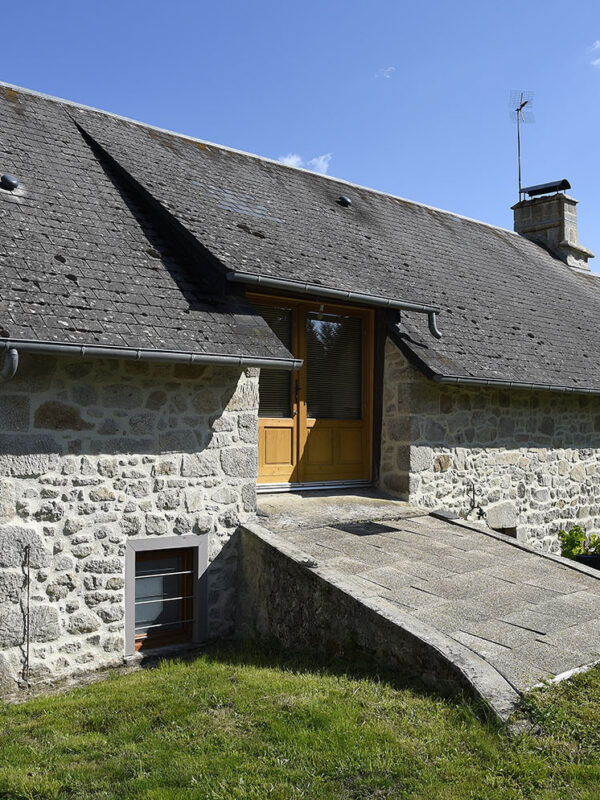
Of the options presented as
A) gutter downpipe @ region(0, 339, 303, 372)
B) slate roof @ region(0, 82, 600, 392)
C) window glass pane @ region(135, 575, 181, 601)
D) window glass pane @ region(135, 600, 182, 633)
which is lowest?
window glass pane @ region(135, 600, 182, 633)

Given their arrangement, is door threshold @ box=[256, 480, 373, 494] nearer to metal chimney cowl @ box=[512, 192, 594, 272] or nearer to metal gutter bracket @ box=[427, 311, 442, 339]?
metal gutter bracket @ box=[427, 311, 442, 339]

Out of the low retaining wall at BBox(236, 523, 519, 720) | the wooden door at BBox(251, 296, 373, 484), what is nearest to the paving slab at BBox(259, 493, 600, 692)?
the low retaining wall at BBox(236, 523, 519, 720)

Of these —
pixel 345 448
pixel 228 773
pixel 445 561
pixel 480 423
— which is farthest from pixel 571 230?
pixel 228 773

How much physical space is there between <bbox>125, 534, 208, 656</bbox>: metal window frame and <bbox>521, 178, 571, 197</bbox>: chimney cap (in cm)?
1311

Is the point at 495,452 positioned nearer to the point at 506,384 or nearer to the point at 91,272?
the point at 506,384

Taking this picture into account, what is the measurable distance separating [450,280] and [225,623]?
6112mm

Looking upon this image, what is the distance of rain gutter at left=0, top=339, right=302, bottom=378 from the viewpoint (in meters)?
5.01

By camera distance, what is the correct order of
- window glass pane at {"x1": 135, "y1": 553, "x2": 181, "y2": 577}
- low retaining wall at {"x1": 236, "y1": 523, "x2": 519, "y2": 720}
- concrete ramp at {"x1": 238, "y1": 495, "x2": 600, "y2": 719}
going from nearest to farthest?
low retaining wall at {"x1": 236, "y1": 523, "x2": 519, "y2": 720} < concrete ramp at {"x1": 238, "y1": 495, "x2": 600, "y2": 719} < window glass pane at {"x1": 135, "y1": 553, "x2": 181, "y2": 577}

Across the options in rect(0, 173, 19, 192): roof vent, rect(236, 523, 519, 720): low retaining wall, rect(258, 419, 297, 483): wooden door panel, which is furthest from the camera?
rect(258, 419, 297, 483): wooden door panel

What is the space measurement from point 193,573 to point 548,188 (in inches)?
527

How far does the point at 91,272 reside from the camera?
606 cm

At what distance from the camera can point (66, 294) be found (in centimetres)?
568

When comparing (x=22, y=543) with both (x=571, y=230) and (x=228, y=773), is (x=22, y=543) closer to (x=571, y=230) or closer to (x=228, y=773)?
(x=228, y=773)

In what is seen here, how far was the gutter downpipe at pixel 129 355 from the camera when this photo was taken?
16.4 feet
